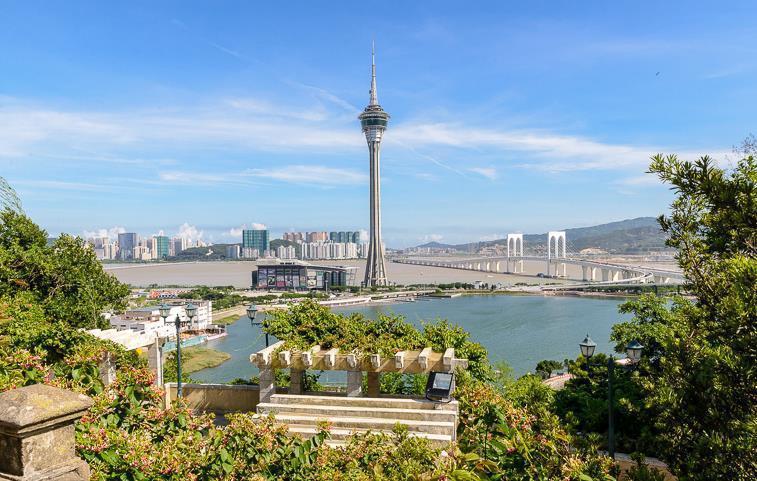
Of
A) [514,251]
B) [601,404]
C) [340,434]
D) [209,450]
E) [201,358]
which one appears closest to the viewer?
[209,450]

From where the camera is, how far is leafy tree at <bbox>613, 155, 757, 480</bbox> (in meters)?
3.05

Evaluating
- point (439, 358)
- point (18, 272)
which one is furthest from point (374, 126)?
point (439, 358)

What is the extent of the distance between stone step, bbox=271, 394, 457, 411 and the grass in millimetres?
23618

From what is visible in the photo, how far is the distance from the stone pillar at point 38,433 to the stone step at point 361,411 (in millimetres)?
5986

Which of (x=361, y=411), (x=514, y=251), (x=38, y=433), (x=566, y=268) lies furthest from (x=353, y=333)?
(x=566, y=268)

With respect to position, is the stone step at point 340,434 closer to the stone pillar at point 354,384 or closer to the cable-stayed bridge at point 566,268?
the stone pillar at point 354,384

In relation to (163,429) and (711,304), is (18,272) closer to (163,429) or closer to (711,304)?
(163,429)

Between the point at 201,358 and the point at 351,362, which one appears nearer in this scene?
the point at 351,362

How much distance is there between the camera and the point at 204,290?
262 ft

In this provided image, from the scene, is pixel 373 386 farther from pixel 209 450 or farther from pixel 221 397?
pixel 209 450

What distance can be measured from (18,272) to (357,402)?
1134cm

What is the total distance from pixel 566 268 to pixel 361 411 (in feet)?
437

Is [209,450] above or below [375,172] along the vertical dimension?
below

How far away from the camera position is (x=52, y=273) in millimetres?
15227
